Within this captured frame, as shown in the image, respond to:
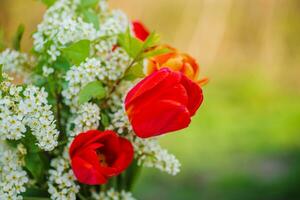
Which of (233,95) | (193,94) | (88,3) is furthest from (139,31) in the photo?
(233,95)

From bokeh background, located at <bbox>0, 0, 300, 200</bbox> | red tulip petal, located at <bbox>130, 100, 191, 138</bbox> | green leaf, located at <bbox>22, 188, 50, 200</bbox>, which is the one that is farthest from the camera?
bokeh background, located at <bbox>0, 0, 300, 200</bbox>

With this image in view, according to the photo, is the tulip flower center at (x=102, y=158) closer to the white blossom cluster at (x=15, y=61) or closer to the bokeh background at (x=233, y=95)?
the white blossom cluster at (x=15, y=61)

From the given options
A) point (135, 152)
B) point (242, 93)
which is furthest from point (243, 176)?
point (135, 152)

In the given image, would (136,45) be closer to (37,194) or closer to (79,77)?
(79,77)

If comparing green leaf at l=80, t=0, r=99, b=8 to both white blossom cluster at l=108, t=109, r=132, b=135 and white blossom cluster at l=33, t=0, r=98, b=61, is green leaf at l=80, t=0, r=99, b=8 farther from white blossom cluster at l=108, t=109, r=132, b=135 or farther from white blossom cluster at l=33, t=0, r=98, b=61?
white blossom cluster at l=108, t=109, r=132, b=135

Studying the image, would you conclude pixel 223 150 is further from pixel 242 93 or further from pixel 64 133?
pixel 64 133

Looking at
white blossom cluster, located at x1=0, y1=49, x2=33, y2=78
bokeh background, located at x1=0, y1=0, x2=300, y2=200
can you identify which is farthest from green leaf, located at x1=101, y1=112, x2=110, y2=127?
bokeh background, located at x1=0, y1=0, x2=300, y2=200
